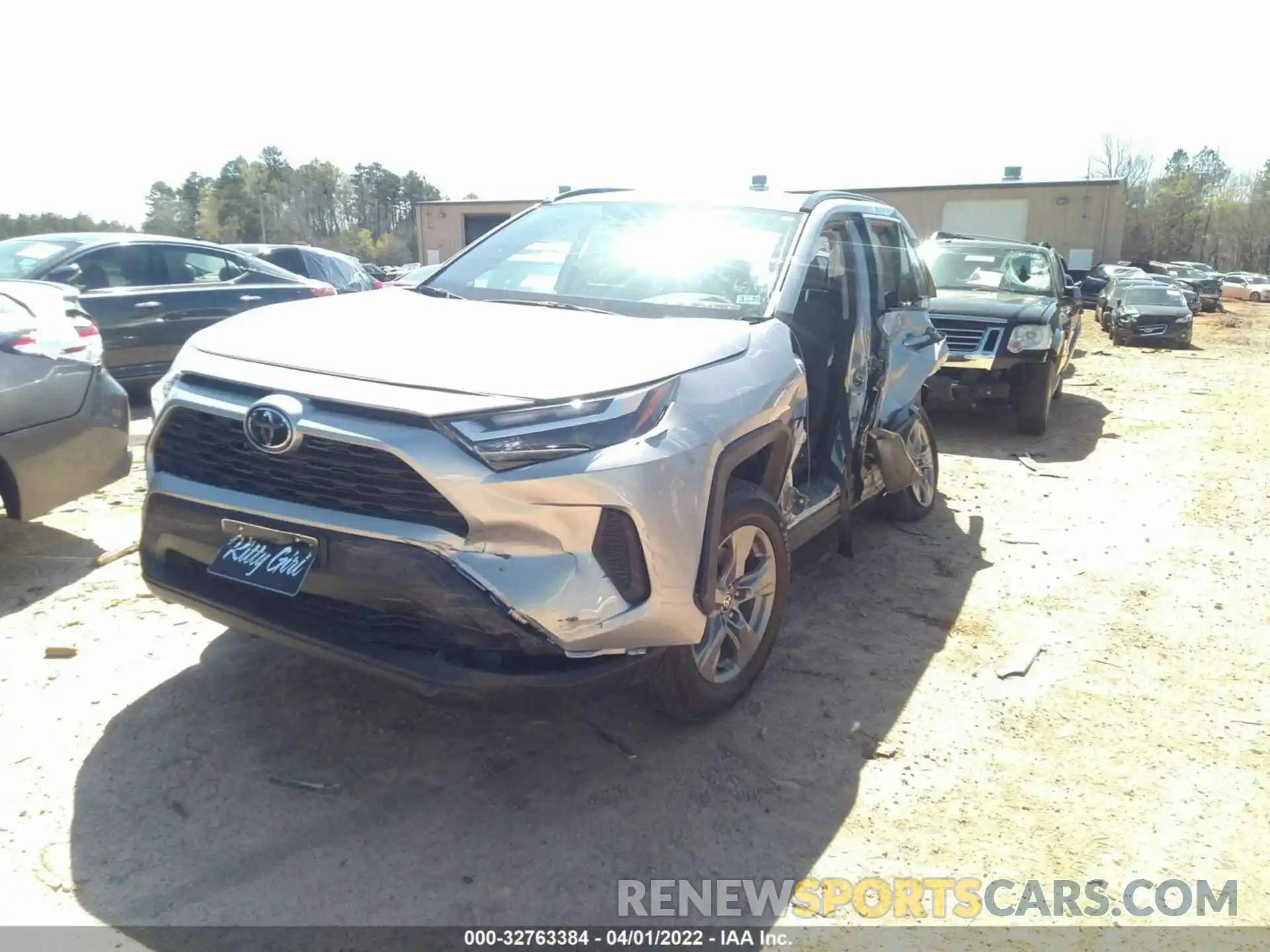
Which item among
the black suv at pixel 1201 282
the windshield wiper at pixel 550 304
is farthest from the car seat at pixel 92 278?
the black suv at pixel 1201 282

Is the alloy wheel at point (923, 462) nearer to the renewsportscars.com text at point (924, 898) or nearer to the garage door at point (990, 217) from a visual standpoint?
the renewsportscars.com text at point (924, 898)

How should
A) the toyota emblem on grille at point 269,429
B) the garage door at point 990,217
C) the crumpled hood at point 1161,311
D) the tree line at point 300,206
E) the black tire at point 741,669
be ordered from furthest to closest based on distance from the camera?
the tree line at point 300,206
the garage door at point 990,217
the crumpled hood at point 1161,311
the black tire at point 741,669
the toyota emblem on grille at point 269,429

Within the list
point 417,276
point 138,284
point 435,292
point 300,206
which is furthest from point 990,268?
point 300,206

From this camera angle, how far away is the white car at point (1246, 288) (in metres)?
40.8

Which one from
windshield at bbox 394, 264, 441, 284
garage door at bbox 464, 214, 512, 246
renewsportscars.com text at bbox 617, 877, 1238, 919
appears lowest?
renewsportscars.com text at bbox 617, 877, 1238, 919

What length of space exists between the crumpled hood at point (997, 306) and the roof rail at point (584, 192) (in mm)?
5015

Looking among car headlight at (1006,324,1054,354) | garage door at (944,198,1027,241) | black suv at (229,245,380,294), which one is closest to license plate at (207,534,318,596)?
car headlight at (1006,324,1054,354)

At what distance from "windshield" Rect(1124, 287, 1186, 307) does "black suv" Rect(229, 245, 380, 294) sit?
1520cm

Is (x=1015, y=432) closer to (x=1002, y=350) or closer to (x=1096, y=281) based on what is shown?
(x=1002, y=350)

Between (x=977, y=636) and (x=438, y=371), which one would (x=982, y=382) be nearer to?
(x=977, y=636)

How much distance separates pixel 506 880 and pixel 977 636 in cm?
268

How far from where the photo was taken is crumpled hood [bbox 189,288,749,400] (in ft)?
8.84

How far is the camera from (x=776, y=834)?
9.41 ft

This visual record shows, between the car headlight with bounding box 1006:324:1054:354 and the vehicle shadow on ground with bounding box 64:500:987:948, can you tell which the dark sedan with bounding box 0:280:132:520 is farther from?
the car headlight with bounding box 1006:324:1054:354
